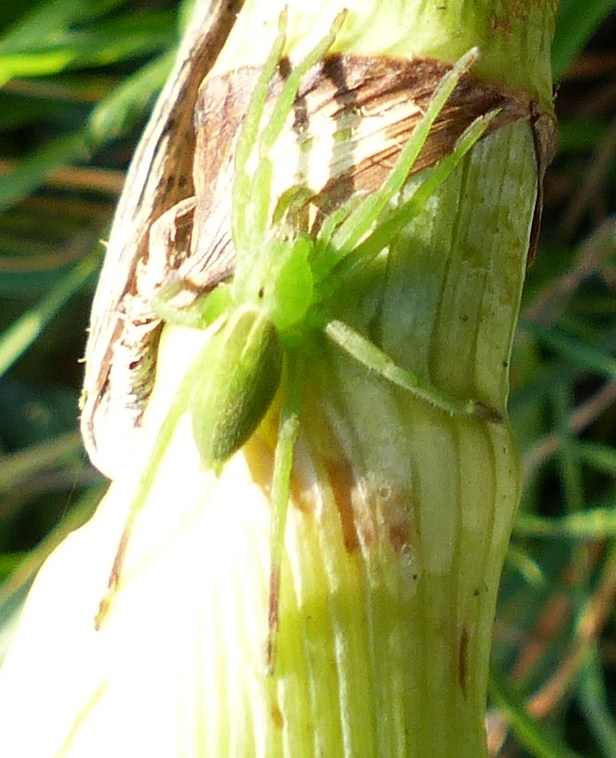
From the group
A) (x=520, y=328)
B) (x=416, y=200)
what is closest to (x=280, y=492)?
(x=416, y=200)

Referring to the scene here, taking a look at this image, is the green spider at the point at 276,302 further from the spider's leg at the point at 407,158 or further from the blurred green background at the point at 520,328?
the blurred green background at the point at 520,328

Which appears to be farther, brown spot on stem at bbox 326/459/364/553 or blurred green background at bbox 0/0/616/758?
blurred green background at bbox 0/0/616/758

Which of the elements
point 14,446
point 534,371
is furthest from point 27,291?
point 534,371

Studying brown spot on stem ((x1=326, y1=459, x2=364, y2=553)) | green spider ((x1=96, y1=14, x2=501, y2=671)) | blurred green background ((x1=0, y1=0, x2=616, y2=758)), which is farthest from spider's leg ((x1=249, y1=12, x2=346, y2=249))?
blurred green background ((x1=0, y1=0, x2=616, y2=758))

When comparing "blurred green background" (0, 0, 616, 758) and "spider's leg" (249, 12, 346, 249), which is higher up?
"spider's leg" (249, 12, 346, 249)

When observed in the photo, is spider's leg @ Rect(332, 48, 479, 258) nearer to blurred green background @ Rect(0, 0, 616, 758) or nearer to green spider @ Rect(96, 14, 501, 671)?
green spider @ Rect(96, 14, 501, 671)

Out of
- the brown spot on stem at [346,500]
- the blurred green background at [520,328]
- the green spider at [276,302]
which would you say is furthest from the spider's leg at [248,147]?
the blurred green background at [520,328]

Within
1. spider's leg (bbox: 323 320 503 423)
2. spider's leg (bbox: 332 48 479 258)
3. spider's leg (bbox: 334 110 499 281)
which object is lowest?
spider's leg (bbox: 323 320 503 423)
